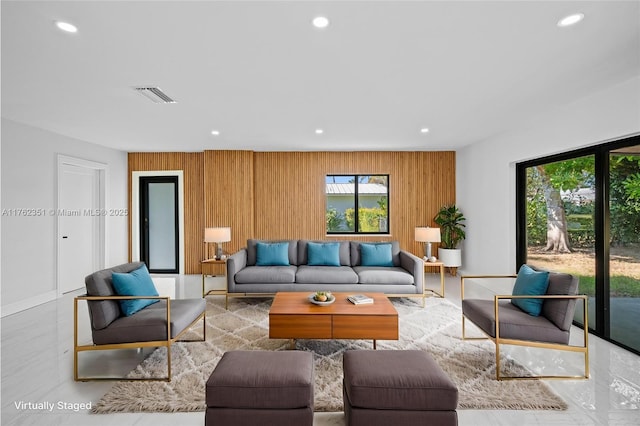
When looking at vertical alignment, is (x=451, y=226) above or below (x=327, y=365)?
above

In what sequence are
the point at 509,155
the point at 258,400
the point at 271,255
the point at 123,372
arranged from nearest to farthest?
1. the point at 258,400
2. the point at 123,372
3. the point at 509,155
4. the point at 271,255

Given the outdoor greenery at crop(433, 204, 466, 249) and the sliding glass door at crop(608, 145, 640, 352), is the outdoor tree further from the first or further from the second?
the outdoor greenery at crop(433, 204, 466, 249)

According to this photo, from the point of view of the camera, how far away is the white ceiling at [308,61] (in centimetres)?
190

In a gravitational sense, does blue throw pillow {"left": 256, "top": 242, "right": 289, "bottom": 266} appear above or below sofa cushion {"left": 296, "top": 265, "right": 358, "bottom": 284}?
above

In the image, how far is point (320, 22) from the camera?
199 centimetres

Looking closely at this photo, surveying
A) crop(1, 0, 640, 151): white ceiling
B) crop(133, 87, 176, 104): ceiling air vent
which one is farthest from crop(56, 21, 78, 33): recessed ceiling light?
crop(133, 87, 176, 104): ceiling air vent

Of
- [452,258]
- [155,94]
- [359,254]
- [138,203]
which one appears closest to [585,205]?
[452,258]

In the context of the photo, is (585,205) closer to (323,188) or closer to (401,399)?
(401,399)

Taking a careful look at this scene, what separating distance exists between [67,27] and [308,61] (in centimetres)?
166

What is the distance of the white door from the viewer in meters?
5.00

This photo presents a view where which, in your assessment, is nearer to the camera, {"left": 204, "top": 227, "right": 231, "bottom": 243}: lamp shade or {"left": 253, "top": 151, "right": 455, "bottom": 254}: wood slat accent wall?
{"left": 204, "top": 227, "right": 231, "bottom": 243}: lamp shade

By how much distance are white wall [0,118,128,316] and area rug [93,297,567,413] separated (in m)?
2.76

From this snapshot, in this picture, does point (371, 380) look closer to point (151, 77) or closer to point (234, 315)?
point (234, 315)

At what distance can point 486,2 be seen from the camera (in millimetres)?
1807
